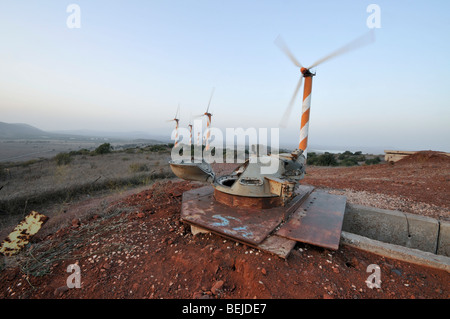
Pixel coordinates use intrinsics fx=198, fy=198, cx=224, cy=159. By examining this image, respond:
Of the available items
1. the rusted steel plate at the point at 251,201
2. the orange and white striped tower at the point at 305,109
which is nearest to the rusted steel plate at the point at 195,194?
the rusted steel plate at the point at 251,201

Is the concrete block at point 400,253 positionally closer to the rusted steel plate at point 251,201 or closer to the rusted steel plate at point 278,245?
the rusted steel plate at point 278,245

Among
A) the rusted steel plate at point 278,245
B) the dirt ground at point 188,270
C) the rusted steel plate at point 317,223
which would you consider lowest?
the dirt ground at point 188,270

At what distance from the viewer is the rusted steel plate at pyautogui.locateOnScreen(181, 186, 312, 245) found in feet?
10.4

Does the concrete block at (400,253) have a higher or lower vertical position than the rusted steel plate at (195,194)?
lower

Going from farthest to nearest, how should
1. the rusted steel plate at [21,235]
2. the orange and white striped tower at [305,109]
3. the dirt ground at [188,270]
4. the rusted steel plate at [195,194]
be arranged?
1. the orange and white striped tower at [305,109]
2. the rusted steel plate at [195,194]
3. the rusted steel plate at [21,235]
4. the dirt ground at [188,270]

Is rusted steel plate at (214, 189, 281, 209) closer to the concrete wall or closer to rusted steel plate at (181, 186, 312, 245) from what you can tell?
rusted steel plate at (181, 186, 312, 245)

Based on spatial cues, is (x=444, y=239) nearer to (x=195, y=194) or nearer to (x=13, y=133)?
(x=195, y=194)

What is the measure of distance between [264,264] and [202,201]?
214cm

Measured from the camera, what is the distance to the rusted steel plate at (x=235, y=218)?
316 centimetres

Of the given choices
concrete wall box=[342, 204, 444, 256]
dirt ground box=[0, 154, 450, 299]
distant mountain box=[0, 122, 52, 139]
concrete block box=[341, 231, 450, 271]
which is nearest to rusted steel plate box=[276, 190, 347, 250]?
dirt ground box=[0, 154, 450, 299]
